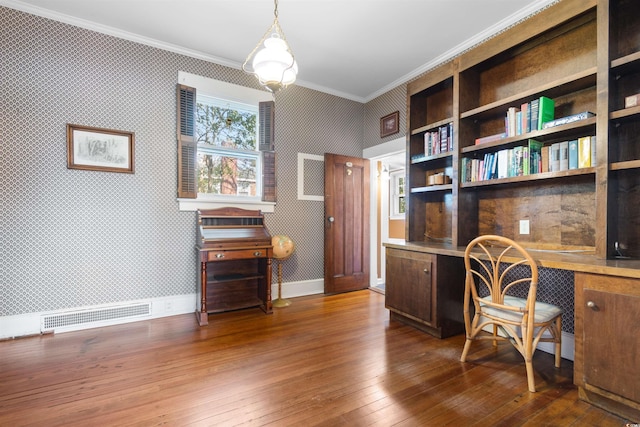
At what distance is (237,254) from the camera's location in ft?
10.3

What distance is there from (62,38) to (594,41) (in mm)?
4532

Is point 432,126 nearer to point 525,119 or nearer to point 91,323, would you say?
point 525,119

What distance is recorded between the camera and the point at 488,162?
2623 millimetres

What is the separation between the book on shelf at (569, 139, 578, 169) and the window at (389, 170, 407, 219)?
4.47 m

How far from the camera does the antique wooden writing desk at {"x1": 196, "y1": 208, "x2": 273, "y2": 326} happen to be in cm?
304

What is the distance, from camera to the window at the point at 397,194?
660 centimetres

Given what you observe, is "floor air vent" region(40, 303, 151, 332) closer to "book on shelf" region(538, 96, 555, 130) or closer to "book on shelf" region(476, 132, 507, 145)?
"book on shelf" region(476, 132, 507, 145)

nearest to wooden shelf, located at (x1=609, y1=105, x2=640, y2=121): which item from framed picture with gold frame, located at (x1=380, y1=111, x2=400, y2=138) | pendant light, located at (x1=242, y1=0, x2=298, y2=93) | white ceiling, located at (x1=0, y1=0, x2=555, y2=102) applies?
white ceiling, located at (x1=0, y1=0, x2=555, y2=102)

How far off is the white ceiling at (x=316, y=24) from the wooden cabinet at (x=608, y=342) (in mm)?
2363

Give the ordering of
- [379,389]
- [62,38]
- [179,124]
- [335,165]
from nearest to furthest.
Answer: [379,389] → [62,38] → [179,124] → [335,165]

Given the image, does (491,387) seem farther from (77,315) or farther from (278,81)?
(77,315)

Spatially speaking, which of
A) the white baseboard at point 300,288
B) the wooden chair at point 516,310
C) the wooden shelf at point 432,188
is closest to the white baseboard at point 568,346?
the wooden chair at point 516,310

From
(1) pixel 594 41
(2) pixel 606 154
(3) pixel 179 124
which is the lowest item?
(2) pixel 606 154

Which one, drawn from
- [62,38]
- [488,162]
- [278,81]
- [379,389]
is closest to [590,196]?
[488,162]
